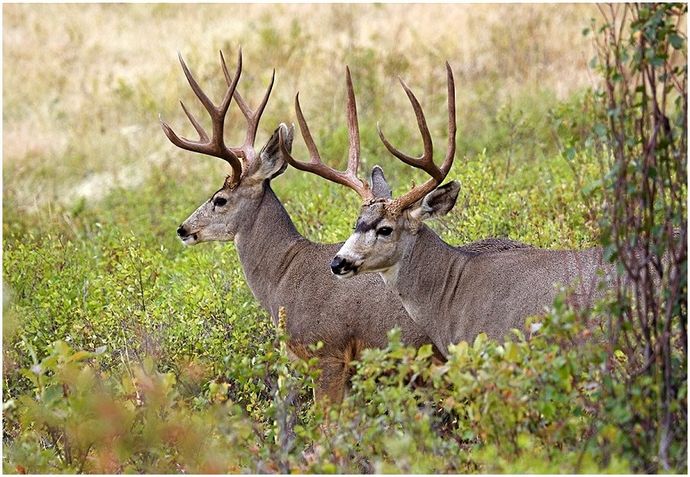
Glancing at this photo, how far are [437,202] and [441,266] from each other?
412mm

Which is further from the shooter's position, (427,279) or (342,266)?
(427,279)

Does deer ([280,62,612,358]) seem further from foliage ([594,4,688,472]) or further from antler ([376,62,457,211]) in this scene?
foliage ([594,4,688,472])

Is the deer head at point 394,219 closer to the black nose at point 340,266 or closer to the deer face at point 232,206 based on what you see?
the black nose at point 340,266

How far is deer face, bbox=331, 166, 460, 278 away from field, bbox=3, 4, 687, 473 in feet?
2.07

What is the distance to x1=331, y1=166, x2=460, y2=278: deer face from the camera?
25.1 feet

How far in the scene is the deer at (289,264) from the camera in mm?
8156

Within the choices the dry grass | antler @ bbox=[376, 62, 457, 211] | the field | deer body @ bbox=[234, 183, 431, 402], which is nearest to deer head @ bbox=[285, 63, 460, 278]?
antler @ bbox=[376, 62, 457, 211]

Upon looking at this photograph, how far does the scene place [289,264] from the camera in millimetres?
8836

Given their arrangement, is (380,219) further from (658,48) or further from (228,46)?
(228,46)

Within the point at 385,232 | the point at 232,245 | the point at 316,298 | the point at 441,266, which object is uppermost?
the point at 385,232

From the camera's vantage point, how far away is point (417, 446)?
228 inches

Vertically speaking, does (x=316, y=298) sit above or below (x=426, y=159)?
below

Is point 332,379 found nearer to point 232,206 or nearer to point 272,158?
point 232,206

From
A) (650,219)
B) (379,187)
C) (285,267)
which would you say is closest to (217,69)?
(285,267)
